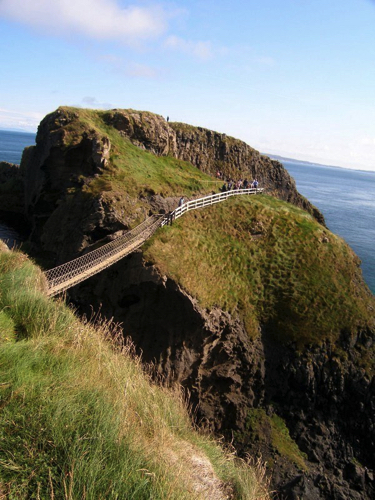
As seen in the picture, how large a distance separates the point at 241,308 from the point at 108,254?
34.8 feet

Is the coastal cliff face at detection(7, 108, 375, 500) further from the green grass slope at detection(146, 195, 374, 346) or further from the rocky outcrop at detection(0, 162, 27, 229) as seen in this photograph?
the rocky outcrop at detection(0, 162, 27, 229)

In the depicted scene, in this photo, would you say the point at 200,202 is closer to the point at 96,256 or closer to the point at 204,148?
the point at 96,256

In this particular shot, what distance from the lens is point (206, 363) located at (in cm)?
2573

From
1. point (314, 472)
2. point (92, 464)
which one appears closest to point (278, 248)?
point (314, 472)

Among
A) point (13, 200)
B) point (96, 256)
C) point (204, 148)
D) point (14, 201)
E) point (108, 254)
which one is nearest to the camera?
point (96, 256)

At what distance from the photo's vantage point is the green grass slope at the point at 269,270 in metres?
27.4

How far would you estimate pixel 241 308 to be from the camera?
27875 millimetres

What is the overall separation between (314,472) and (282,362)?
6.79 metres

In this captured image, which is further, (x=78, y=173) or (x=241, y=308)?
(x=78, y=173)

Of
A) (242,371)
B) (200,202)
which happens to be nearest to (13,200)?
(200,202)

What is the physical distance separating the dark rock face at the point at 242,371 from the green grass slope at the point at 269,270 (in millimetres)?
1232

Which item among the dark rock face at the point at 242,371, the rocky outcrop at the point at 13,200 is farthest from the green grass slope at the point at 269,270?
the rocky outcrop at the point at 13,200

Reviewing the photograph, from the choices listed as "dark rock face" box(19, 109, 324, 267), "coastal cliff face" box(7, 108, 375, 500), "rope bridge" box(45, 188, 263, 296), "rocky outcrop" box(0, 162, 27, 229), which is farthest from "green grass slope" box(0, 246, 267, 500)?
"rocky outcrop" box(0, 162, 27, 229)

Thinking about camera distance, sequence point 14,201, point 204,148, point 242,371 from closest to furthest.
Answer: point 242,371 < point 14,201 < point 204,148
